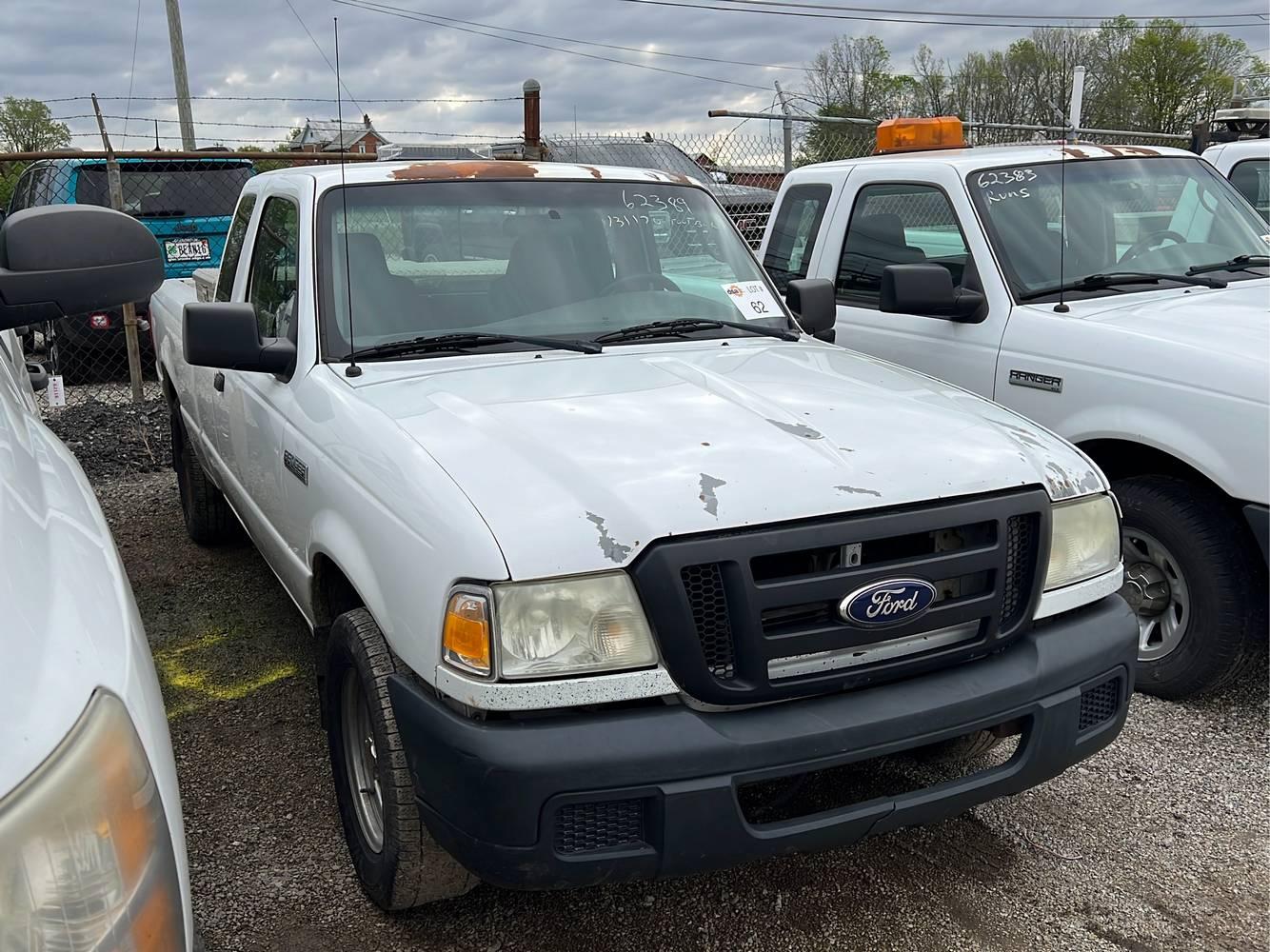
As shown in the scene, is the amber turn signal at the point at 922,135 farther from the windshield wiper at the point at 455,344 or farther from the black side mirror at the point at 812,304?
the windshield wiper at the point at 455,344

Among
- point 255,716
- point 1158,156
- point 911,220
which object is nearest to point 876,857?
point 255,716

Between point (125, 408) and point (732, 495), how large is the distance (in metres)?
7.20

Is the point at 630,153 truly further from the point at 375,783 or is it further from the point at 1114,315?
the point at 375,783

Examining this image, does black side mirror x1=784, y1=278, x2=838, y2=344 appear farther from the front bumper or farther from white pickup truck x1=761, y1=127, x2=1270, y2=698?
the front bumper

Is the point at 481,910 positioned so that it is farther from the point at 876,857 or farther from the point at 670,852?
the point at 876,857

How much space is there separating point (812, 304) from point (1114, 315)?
114 centimetres

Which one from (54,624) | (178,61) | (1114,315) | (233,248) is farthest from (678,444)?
(178,61)

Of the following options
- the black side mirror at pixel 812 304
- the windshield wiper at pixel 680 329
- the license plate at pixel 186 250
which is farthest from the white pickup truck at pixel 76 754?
the license plate at pixel 186 250

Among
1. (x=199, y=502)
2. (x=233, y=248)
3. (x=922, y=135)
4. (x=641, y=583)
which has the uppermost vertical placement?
(x=922, y=135)

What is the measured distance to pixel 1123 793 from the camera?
342cm

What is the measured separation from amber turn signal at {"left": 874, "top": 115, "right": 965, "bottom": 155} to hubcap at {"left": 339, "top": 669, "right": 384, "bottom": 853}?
4.37m

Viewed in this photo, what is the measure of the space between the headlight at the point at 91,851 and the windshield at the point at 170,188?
9109mm

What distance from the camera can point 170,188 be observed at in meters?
9.59

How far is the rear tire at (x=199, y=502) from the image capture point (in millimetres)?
5426
